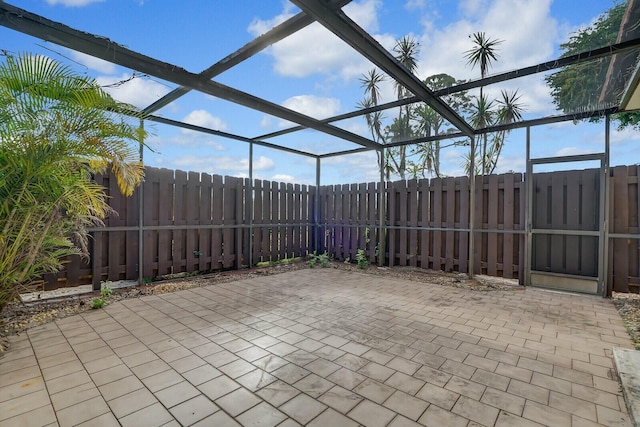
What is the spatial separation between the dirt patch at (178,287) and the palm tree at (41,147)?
379 millimetres

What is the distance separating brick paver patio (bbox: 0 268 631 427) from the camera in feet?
5.41

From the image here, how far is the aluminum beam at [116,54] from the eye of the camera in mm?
2305

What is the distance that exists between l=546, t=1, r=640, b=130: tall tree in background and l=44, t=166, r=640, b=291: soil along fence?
46.7 inches

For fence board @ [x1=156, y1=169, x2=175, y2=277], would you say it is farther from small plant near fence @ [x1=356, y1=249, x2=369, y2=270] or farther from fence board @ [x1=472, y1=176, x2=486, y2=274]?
fence board @ [x1=472, y1=176, x2=486, y2=274]

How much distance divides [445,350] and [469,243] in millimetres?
3466

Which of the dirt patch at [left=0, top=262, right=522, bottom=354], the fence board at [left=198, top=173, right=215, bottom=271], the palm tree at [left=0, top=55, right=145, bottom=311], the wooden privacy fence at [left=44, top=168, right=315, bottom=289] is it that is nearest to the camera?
the palm tree at [left=0, top=55, right=145, bottom=311]

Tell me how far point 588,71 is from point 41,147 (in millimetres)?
5772

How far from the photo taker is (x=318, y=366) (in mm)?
2158

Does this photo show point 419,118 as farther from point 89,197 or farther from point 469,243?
point 89,197

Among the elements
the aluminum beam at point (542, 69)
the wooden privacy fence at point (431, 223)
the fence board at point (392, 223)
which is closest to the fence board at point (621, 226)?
the wooden privacy fence at point (431, 223)

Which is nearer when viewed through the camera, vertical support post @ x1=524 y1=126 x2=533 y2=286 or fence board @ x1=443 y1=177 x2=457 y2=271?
vertical support post @ x1=524 y1=126 x2=533 y2=286

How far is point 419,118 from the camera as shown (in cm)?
987

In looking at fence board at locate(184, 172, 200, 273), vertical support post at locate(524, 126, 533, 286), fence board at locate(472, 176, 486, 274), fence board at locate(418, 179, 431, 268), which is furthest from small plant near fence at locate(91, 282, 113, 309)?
vertical support post at locate(524, 126, 533, 286)

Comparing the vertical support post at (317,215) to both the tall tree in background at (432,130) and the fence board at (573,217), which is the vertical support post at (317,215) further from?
the fence board at (573,217)
